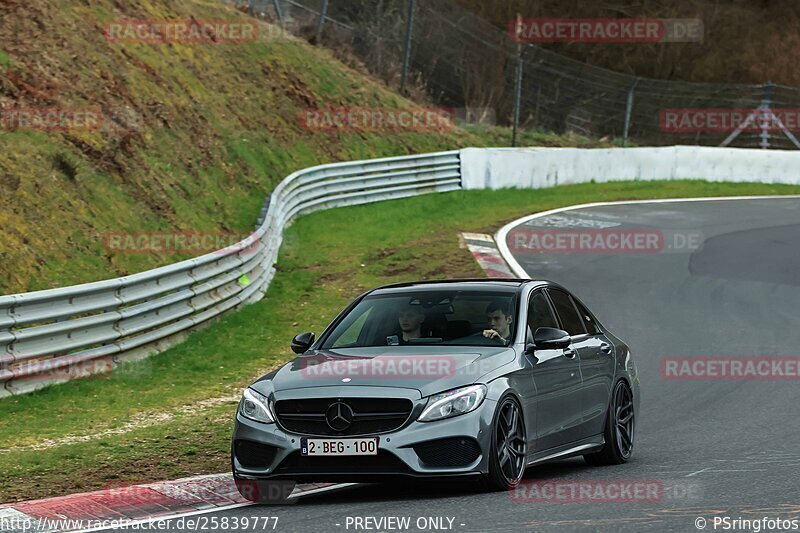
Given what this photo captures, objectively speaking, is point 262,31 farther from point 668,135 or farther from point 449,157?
point 668,135

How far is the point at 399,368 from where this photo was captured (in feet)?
28.8

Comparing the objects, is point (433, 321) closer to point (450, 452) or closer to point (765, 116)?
point (450, 452)

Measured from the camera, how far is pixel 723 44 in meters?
60.3

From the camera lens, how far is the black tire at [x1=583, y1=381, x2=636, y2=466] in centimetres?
1047

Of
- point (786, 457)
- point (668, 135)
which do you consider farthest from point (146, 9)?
point (786, 457)

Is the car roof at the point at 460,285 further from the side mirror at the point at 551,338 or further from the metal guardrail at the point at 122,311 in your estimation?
the metal guardrail at the point at 122,311

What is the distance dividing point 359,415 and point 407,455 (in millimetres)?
394

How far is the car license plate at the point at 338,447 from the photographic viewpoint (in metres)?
8.27

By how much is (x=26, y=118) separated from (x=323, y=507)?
15.5 metres

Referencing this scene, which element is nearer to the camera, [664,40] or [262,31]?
[262,31]

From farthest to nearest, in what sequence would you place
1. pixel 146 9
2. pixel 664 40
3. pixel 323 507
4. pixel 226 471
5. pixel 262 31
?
pixel 664 40, pixel 262 31, pixel 146 9, pixel 226 471, pixel 323 507

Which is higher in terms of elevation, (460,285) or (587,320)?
(460,285)

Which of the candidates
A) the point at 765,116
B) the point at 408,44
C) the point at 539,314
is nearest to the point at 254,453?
the point at 539,314

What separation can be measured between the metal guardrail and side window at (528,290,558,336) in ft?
19.0
